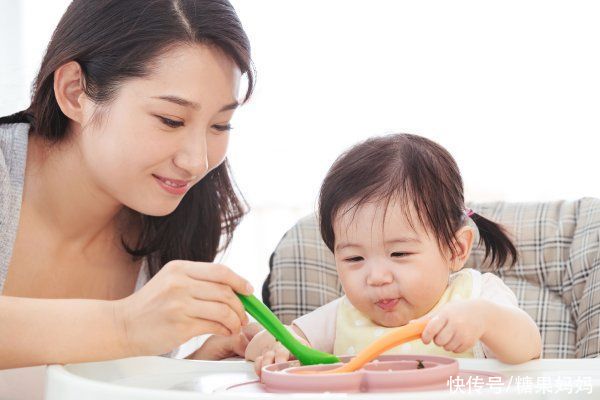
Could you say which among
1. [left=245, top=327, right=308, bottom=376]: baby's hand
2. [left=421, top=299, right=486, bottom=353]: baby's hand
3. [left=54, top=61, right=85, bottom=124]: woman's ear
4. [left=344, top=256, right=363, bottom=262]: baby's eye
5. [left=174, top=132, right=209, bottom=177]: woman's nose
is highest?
[left=54, top=61, right=85, bottom=124]: woman's ear

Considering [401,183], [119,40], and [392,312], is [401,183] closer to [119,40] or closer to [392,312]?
[392,312]

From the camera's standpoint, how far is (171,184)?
4.36 ft

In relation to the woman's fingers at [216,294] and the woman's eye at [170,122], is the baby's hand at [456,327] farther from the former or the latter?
the woman's eye at [170,122]

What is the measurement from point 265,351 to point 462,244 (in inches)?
13.6

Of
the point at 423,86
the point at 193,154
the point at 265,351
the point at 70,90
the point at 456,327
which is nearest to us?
the point at 456,327

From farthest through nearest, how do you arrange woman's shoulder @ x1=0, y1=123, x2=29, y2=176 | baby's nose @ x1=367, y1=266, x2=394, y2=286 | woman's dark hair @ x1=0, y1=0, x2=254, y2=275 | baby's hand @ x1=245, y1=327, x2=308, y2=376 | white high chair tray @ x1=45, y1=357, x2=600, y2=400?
woman's shoulder @ x1=0, y1=123, x2=29, y2=176 < woman's dark hair @ x1=0, y1=0, x2=254, y2=275 < baby's nose @ x1=367, y1=266, x2=394, y2=286 < baby's hand @ x1=245, y1=327, x2=308, y2=376 < white high chair tray @ x1=45, y1=357, x2=600, y2=400

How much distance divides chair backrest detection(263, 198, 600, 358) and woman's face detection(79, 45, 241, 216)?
0.27 meters

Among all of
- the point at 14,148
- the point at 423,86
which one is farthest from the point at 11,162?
the point at 423,86

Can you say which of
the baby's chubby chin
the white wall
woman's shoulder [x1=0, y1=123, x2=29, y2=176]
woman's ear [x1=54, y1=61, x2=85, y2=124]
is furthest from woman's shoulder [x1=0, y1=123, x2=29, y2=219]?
the white wall

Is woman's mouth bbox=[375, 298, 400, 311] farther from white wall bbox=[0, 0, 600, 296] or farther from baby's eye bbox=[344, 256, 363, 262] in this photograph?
white wall bbox=[0, 0, 600, 296]

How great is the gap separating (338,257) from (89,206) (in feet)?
1.67

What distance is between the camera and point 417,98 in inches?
119

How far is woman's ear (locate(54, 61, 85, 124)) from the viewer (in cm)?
135

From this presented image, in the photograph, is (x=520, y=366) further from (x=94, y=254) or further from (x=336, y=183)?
(x=94, y=254)
